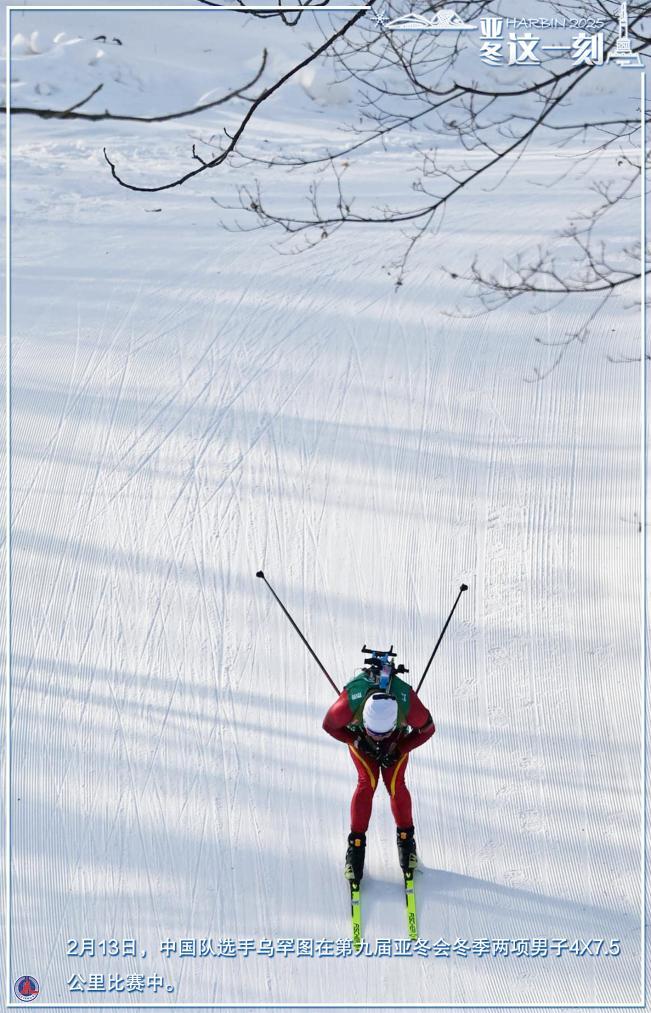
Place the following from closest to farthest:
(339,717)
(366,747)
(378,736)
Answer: (378,736)
(339,717)
(366,747)

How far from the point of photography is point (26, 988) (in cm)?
679

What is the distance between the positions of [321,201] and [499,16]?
3738mm

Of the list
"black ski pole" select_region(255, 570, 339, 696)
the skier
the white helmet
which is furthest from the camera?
"black ski pole" select_region(255, 570, 339, 696)

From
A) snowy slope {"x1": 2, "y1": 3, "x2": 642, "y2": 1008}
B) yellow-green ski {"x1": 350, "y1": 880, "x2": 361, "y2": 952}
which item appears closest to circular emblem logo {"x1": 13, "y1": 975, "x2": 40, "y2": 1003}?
snowy slope {"x1": 2, "y1": 3, "x2": 642, "y2": 1008}

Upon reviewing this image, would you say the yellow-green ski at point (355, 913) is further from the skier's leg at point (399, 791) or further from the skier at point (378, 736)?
the skier's leg at point (399, 791)

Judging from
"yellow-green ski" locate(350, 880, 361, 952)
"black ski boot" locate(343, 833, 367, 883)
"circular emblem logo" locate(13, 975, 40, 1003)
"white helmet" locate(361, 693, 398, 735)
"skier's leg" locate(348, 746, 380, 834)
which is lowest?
"circular emblem logo" locate(13, 975, 40, 1003)

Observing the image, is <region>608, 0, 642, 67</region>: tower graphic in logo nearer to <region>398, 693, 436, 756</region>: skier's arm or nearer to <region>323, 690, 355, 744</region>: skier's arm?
<region>398, 693, 436, 756</region>: skier's arm

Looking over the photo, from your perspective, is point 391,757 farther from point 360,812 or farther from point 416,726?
point 360,812

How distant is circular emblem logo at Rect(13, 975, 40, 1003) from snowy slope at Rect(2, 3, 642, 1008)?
6cm

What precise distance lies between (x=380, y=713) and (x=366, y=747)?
57cm

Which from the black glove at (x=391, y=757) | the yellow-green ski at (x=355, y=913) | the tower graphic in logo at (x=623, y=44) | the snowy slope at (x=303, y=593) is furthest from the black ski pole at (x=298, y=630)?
the tower graphic in logo at (x=623, y=44)

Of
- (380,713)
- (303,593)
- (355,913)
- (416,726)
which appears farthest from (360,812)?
(303,593)

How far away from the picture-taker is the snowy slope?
6914 millimetres

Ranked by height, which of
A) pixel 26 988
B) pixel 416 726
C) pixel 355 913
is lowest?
pixel 26 988
